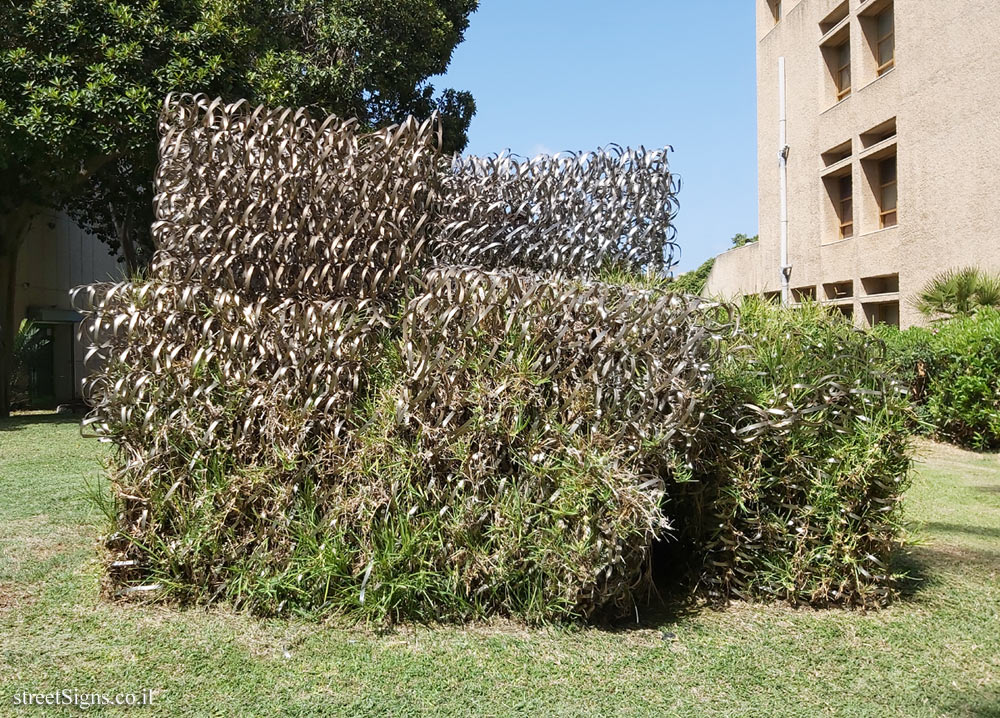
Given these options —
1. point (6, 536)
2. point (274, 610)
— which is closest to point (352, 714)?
point (274, 610)

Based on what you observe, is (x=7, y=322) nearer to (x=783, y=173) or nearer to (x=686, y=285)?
(x=686, y=285)

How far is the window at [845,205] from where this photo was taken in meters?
19.9

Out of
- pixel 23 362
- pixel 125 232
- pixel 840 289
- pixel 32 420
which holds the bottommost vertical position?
→ pixel 32 420

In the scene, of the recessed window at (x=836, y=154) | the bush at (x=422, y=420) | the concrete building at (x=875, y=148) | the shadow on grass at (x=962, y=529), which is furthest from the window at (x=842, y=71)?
the bush at (x=422, y=420)

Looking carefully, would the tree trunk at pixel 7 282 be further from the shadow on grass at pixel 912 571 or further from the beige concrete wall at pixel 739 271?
the beige concrete wall at pixel 739 271

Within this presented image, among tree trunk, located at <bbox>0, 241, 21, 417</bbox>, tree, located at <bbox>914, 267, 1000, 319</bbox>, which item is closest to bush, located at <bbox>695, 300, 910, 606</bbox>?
tree, located at <bbox>914, 267, 1000, 319</bbox>

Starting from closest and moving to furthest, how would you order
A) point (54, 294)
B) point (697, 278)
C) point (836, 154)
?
point (697, 278) < point (836, 154) < point (54, 294)

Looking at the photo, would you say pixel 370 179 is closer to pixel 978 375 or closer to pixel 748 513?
pixel 748 513

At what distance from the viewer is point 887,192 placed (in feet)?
59.5

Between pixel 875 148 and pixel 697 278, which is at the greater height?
pixel 875 148

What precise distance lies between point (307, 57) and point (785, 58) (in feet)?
42.9

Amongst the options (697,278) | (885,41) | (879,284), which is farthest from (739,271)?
(697,278)

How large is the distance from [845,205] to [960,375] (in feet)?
32.7

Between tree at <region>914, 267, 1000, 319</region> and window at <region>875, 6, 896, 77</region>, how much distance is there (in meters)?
6.56
